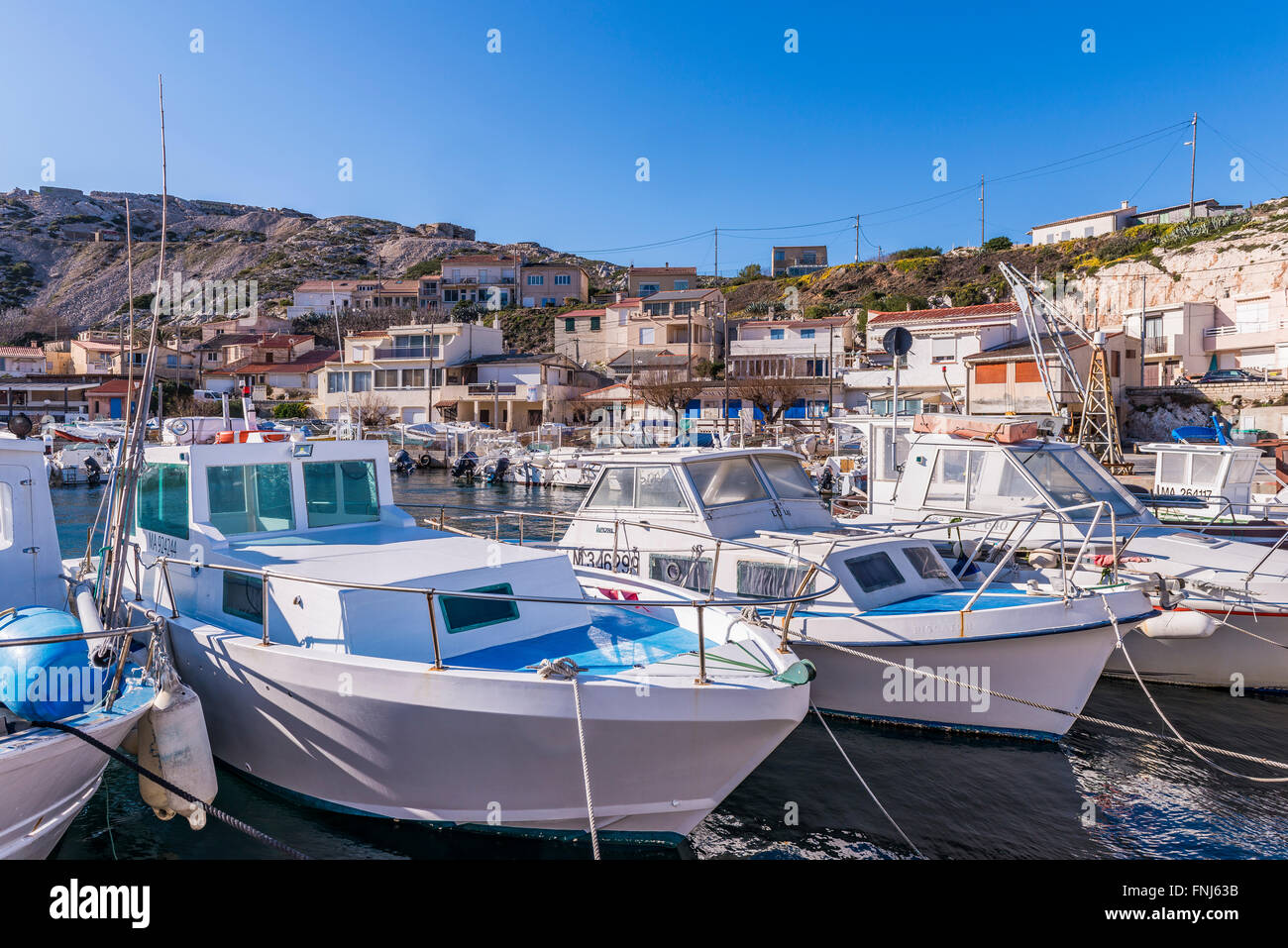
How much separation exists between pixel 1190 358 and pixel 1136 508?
46.2 metres

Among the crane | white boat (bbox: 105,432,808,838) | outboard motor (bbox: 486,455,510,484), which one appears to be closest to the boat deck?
white boat (bbox: 105,432,808,838)

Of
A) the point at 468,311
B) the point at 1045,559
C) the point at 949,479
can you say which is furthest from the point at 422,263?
the point at 1045,559

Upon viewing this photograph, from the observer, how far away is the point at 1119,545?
11.1 m

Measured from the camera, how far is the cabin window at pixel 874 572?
967 cm

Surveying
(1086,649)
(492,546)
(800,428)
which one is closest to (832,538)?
(1086,649)

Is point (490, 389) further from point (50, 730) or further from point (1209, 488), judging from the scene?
point (50, 730)

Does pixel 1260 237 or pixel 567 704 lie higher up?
pixel 1260 237

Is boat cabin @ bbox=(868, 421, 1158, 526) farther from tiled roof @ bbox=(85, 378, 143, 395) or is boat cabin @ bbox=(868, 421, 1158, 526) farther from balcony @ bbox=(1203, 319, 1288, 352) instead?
tiled roof @ bbox=(85, 378, 143, 395)

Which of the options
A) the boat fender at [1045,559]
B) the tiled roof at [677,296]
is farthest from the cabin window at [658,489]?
the tiled roof at [677,296]

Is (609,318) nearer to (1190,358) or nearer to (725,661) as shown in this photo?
(1190,358)

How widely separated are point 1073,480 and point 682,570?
6.31 metres

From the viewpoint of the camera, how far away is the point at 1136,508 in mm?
12367

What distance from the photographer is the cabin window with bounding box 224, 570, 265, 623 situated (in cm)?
745

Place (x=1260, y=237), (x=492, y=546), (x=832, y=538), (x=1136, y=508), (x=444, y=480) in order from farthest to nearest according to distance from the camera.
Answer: (x=1260, y=237) → (x=444, y=480) → (x=1136, y=508) → (x=832, y=538) → (x=492, y=546)
